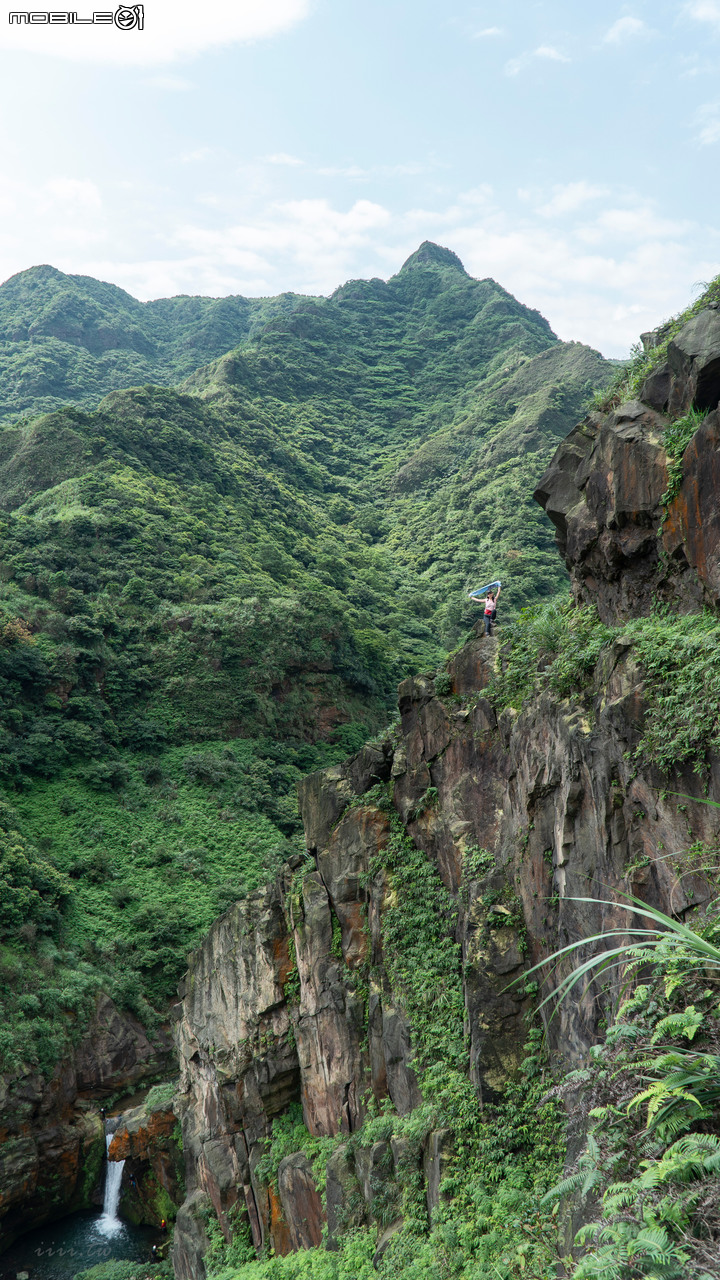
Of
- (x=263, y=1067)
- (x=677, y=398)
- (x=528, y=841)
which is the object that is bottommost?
(x=263, y=1067)

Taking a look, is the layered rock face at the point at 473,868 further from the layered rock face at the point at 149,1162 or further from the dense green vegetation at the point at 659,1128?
the layered rock face at the point at 149,1162

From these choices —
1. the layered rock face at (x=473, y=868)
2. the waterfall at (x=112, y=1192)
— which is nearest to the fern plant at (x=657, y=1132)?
the layered rock face at (x=473, y=868)

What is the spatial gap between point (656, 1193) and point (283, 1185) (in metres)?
14.0

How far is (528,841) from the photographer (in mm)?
9750

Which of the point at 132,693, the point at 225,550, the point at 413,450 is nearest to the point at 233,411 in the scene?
the point at 413,450

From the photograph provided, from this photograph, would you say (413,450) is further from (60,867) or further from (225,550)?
(60,867)

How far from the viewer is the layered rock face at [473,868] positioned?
26.1 feet

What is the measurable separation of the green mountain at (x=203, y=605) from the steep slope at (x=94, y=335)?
1.48m

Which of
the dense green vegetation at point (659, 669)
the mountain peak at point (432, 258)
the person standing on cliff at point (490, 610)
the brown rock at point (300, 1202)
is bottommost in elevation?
the brown rock at point (300, 1202)

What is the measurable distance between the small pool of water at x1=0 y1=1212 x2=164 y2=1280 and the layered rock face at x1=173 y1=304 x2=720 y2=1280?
6.65 m

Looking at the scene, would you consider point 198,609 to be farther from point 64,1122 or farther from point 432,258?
point 432,258

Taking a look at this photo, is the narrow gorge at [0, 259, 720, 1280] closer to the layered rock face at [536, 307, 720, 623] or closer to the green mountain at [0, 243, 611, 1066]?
the layered rock face at [536, 307, 720, 623]

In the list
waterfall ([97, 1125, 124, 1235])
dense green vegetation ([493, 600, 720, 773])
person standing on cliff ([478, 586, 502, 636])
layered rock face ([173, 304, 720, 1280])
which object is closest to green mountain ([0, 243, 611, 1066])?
waterfall ([97, 1125, 124, 1235])

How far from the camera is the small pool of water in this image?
901 inches
